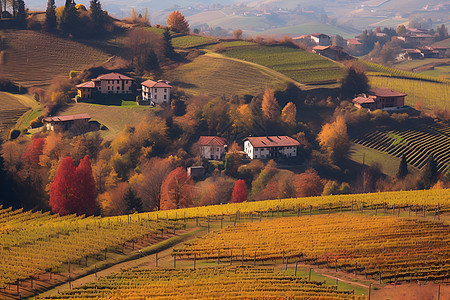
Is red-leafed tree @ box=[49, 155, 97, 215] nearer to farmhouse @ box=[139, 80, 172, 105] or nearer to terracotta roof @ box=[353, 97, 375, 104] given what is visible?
farmhouse @ box=[139, 80, 172, 105]

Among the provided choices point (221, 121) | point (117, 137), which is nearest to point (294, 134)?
point (221, 121)

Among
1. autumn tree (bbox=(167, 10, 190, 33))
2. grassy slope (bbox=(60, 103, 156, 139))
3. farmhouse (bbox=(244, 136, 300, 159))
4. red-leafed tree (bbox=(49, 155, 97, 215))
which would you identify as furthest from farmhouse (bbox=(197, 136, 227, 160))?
autumn tree (bbox=(167, 10, 190, 33))

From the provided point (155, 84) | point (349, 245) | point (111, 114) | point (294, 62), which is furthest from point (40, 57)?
point (349, 245)

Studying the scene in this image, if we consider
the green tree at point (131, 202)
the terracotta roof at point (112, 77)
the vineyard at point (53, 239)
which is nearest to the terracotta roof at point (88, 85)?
the terracotta roof at point (112, 77)

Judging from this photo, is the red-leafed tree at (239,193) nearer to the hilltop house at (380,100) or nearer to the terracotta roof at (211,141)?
the terracotta roof at (211,141)

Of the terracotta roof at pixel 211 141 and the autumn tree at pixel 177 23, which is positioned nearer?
the terracotta roof at pixel 211 141

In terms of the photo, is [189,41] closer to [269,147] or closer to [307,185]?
[269,147]
